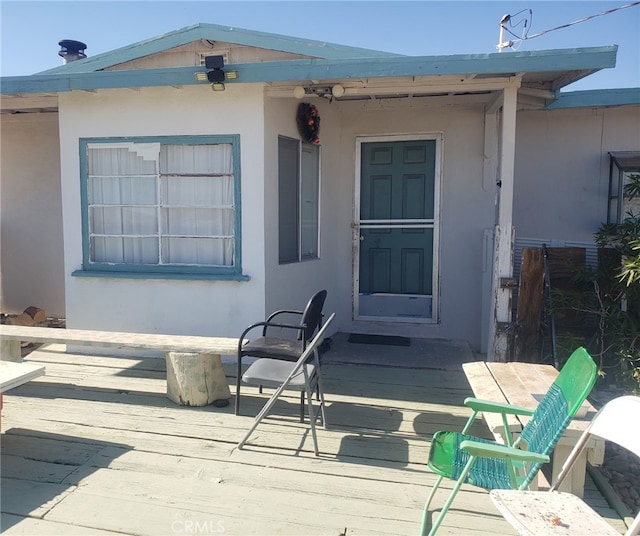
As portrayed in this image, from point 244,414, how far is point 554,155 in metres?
4.39

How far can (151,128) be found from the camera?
488 cm

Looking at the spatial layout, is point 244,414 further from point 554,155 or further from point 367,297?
point 554,155

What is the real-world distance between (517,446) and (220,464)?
5.41 feet

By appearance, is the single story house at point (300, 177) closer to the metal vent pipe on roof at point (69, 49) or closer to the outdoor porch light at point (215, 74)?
the outdoor porch light at point (215, 74)

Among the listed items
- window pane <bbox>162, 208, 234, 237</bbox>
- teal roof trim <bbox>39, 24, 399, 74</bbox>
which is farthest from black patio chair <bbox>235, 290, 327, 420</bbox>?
teal roof trim <bbox>39, 24, 399, 74</bbox>

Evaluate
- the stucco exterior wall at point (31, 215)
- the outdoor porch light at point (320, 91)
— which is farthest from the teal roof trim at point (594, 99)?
the stucco exterior wall at point (31, 215)

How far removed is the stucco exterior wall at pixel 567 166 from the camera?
552 cm

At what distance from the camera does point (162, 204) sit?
498 cm

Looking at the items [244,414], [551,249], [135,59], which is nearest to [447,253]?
[551,249]

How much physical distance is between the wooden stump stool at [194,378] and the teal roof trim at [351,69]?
2.30 metres

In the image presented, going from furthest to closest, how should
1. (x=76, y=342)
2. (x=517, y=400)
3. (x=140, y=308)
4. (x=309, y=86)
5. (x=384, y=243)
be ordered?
(x=384, y=243) → (x=140, y=308) → (x=309, y=86) → (x=76, y=342) → (x=517, y=400)

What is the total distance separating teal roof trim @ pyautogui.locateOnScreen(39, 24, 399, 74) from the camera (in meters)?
5.50

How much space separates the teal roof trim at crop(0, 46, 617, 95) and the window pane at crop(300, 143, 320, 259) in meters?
1.30

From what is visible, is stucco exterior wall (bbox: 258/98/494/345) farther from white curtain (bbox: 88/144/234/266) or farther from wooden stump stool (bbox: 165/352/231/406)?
wooden stump stool (bbox: 165/352/231/406)
